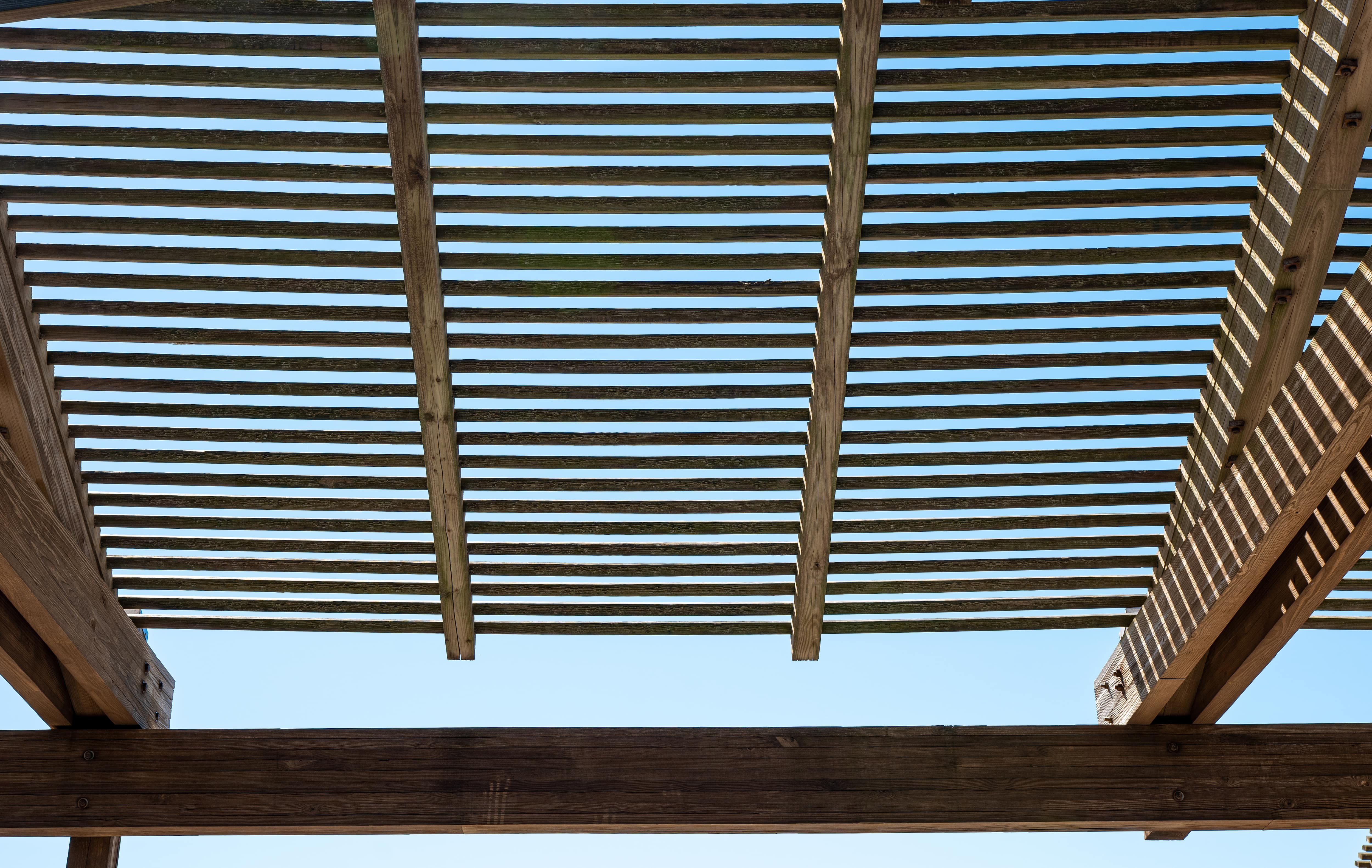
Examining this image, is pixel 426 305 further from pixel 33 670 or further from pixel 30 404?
pixel 33 670

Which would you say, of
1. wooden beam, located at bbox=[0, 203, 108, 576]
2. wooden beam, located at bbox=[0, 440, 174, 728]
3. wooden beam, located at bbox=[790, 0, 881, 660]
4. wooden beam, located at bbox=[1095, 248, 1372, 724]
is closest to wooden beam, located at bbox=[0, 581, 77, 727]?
wooden beam, located at bbox=[0, 440, 174, 728]

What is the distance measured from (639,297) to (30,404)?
183 centimetres

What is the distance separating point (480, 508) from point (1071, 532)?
208 centimetres

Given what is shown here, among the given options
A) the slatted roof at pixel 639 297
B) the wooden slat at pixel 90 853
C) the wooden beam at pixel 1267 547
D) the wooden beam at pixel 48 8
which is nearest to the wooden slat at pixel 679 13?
the slatted roof at pixel 639 297

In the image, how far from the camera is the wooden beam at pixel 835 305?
3.28 meters

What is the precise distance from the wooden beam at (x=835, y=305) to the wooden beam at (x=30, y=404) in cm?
231

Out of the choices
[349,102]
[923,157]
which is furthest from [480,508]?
[923,157]

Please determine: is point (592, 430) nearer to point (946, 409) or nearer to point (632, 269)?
point (632, 269)

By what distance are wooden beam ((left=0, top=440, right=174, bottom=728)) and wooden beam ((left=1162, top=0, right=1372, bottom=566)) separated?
130 inches

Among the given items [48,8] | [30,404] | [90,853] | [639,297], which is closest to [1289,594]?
[639,297]

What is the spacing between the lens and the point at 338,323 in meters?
3.92

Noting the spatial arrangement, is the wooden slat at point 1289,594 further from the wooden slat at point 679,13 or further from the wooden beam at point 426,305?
the wooden beam at point 426,305

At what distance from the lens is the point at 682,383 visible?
4016 mm

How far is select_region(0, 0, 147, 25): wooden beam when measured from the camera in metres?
2.26
